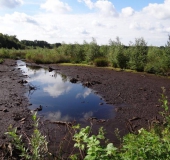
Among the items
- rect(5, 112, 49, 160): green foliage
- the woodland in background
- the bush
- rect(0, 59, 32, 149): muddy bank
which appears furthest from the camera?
the bush

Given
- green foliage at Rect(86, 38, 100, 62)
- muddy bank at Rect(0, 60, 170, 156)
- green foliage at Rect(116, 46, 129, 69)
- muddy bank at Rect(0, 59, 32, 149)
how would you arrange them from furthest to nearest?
green foliage at Rect(86, 38, 100, 62), green foliage at Rect(116, 46, 129, 69), muddy bank at Rect(0, 59, 32, 149), muddy bank at Rect(0, 60, 170, 156)

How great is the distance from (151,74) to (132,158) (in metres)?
21.8

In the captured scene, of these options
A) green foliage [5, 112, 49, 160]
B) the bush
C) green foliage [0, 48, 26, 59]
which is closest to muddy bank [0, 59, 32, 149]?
green foliage [5, 112, 49, 160]

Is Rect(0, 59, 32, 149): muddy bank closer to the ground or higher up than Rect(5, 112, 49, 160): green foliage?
closer to the ground

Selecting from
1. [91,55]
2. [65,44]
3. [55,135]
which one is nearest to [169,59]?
[91,55]

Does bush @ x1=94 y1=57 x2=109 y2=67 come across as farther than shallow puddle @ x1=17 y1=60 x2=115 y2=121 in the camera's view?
Yes

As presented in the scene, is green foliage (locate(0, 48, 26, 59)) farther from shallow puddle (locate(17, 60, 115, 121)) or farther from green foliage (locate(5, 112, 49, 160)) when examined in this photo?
green foliage (locate(5, 112, 49, 160))

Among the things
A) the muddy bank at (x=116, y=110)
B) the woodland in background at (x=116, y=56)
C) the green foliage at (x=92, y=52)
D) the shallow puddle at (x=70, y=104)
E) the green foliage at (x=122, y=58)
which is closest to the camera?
the muddy bank at (x=116, y=110)

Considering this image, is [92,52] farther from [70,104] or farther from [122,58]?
[70,104]

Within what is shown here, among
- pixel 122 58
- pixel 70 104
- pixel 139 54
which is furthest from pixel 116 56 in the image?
pixel 70 104

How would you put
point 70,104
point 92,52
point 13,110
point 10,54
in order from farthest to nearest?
point 10,54
point 92,52
point 70,104
point 13,110

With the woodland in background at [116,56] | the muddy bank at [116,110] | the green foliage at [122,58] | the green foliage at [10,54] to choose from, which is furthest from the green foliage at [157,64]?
the green foliage at [10,54]

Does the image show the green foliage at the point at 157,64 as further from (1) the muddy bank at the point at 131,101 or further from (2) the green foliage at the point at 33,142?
(2) the green foliage at the point at 33,142

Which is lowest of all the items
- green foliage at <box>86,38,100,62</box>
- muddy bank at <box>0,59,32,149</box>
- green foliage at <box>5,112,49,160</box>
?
muddy bank at <box>0,59,32,149</box>
